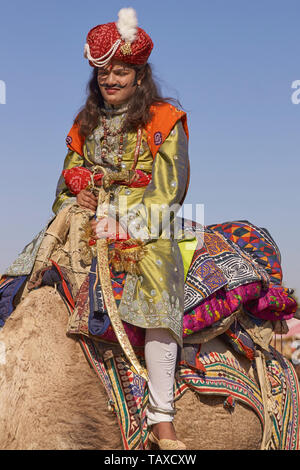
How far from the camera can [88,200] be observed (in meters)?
4.77

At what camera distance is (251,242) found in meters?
5.66

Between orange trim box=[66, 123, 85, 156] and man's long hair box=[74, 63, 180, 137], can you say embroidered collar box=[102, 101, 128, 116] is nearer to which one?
man's long hair box=[74, 63, 180, 137]

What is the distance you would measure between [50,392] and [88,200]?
1.25 m

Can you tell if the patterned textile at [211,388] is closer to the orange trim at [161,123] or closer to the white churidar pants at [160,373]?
the white churidar pants at [160,373]

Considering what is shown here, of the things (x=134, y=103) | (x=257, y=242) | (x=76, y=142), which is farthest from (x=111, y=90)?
(x=257, y=242)

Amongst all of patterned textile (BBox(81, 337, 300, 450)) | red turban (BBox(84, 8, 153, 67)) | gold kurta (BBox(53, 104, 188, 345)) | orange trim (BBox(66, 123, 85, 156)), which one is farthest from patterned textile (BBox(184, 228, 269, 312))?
red turban (BBox(84, 8, 153, 67))

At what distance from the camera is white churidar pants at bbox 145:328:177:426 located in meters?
4.34

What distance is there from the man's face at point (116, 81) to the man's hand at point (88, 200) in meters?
0.64

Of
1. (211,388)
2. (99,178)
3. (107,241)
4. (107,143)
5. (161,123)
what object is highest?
(161,123)

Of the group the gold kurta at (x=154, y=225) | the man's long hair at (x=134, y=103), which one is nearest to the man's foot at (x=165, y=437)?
the gold kurta at (x=154, y=225)

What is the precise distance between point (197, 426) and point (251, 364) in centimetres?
77

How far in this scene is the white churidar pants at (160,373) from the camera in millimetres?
Result: 4344

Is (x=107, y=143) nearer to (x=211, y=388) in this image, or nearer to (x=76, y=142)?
(x=76, y=142)

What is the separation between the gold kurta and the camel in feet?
1.38
